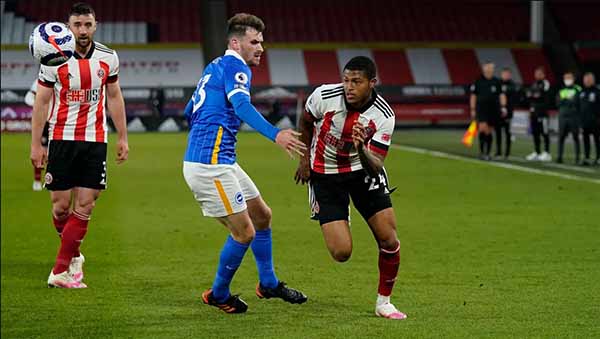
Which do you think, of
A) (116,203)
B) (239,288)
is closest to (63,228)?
(239,288)

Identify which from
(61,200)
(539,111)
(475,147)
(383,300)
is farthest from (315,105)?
(475,147)

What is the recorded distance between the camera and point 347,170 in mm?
8172

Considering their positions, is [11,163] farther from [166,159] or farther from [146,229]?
[146,229]

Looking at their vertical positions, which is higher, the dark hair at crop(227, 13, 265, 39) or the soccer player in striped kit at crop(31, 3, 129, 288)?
the dark hair at crop(227, 13, 265, 39)

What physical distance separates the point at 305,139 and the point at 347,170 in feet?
1.23

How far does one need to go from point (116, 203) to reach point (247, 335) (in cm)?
974

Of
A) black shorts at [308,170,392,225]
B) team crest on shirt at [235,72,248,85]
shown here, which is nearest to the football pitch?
black shorts at [308,170,392,225]

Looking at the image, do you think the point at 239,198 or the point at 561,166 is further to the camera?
the point at 561,166

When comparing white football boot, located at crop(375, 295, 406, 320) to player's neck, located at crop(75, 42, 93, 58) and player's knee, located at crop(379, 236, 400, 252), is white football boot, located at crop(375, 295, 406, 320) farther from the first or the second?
player's neck, located at crop(75, 42, 93, 58)

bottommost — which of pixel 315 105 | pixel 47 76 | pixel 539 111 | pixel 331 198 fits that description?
pixel 539 111

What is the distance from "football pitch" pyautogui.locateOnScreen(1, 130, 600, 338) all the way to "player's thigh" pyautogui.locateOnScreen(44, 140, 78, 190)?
887mm

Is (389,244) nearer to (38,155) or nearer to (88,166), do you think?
(88,166)

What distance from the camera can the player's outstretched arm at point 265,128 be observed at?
24.0ft

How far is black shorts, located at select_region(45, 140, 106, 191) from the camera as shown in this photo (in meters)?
9.38
